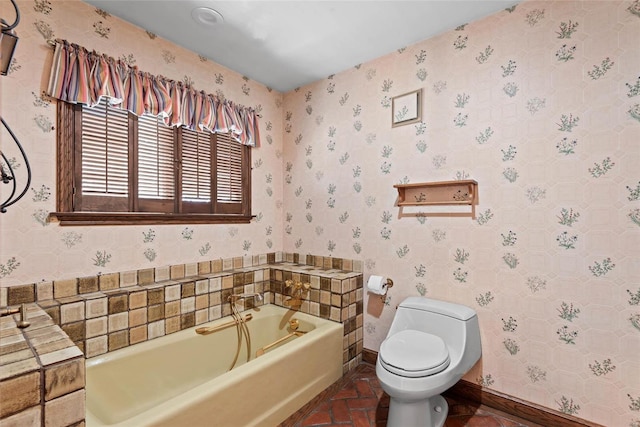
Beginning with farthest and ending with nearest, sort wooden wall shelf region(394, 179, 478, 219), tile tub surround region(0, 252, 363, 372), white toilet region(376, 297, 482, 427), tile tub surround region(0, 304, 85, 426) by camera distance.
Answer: wooden wall shelf region(394, 179, 478, 219), tile tub surround region(0, 252, 363, 372), white toilet region(376, 297, 482, 427), tile tub surround region(0, 304, 85, 426)

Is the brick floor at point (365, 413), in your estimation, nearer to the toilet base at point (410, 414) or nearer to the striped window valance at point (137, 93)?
the toilet base at point (410, 414)

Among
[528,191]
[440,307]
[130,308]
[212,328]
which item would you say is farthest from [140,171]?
[528,191]

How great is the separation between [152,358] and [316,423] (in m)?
1.07

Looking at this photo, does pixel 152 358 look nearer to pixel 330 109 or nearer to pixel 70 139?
pixel 70 139

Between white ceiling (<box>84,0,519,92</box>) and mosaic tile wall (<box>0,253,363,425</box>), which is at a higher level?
white ceiling (<box>84,0,519,92</box>)

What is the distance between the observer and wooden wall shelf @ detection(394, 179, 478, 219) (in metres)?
2.01

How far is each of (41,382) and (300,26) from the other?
221cm

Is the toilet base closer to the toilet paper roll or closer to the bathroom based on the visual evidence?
the bathroom

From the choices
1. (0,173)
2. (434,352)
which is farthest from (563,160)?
(0,173)

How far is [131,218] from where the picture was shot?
2.03 meters

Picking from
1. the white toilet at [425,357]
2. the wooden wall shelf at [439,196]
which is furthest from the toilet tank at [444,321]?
the wooden wall shelf at [439,196]

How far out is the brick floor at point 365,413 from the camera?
1.83m

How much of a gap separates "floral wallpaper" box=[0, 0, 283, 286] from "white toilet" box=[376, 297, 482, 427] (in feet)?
5.05

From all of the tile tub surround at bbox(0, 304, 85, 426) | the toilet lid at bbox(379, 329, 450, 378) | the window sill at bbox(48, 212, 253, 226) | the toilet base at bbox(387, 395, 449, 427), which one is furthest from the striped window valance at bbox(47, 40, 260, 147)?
the toilet base at bbox(387, 395, 449, 427)
